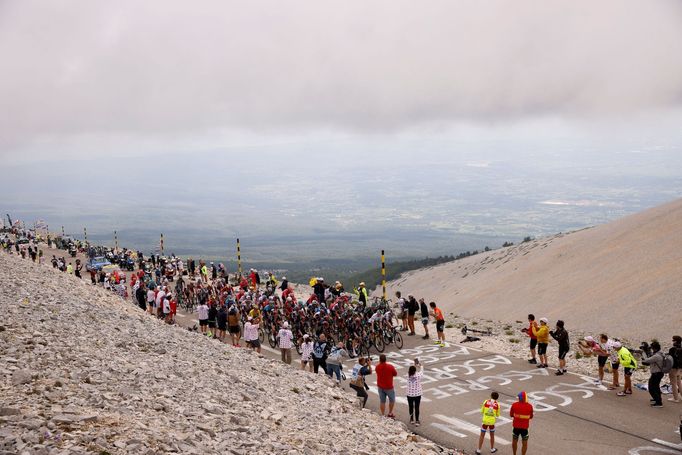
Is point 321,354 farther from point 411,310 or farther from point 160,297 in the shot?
point 160,297

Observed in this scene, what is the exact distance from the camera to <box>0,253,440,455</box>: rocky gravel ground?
30.3ft

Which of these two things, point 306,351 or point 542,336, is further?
point 542,336

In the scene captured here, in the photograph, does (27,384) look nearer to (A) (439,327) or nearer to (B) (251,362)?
(B) (251,362)

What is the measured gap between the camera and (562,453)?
13.9m

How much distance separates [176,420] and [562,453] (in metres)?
8.85

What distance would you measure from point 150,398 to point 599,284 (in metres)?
30.9

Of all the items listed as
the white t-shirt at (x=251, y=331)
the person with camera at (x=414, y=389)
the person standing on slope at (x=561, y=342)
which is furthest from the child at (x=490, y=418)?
the white t-shirt at (x=251, y=331)

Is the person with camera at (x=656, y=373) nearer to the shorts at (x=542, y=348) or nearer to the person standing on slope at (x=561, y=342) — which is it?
the person standing on slope at (x=561, y=342)

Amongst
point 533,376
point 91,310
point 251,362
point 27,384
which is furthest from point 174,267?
point 27,384

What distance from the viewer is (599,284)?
117 feet

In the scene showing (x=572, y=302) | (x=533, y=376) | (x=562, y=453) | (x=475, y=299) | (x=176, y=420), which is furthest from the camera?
(x=475, y=299)

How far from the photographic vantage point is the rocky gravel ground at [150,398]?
924cm

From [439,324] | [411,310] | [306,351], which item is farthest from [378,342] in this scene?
[306,351]

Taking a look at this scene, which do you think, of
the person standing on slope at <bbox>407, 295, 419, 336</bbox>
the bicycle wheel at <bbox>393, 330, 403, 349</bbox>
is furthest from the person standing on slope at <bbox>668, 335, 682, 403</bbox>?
the person standing on slope at <bbox>407, 295, 419, 336</bbox>
